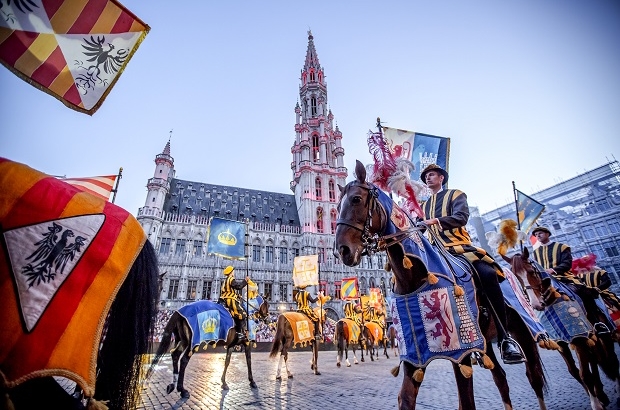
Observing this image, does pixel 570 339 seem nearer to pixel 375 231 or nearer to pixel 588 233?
pixel 375 231

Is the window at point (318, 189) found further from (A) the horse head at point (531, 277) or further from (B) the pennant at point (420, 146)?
(A) the horse head at point (531, 277)

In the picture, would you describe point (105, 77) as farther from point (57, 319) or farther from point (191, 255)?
point (191, 255)

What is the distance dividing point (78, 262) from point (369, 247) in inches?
92.9

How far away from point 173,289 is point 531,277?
124ft

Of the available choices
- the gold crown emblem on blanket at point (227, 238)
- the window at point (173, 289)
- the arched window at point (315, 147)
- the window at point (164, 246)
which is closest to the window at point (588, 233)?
the arched window at point (315, 147)

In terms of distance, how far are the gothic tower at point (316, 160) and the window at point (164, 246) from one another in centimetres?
1974

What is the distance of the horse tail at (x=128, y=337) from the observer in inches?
80.9

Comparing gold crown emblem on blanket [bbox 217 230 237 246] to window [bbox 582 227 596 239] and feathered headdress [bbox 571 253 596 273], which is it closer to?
feathered headdress [bbox 571 253 596 273]

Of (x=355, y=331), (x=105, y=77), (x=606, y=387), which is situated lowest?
(x=606, y=387)

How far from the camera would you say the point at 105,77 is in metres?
3.21

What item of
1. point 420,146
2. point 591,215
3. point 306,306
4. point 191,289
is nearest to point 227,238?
point 306,306

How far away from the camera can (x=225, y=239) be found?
43.5ft

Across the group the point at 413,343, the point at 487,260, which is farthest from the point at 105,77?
the point at 487,260

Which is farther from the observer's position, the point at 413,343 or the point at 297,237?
the point at 297,237
